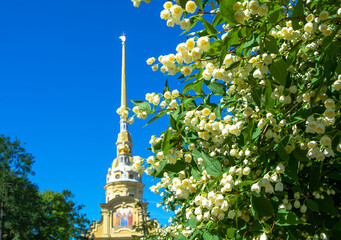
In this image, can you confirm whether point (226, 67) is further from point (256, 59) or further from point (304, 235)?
point (304, 235)

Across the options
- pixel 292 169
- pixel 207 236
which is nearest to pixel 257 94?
pixel 292 169

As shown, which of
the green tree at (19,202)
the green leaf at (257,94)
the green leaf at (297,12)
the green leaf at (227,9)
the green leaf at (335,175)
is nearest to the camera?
the green leaf at (227,9)

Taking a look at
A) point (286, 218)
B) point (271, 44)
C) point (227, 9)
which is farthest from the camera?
point (286, 218)

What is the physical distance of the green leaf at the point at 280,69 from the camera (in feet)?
7.77

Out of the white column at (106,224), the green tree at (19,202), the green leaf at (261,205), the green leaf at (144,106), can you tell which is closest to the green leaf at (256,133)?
the green leaf at (261,205)

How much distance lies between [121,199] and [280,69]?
59400 mm

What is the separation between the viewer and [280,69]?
238cm

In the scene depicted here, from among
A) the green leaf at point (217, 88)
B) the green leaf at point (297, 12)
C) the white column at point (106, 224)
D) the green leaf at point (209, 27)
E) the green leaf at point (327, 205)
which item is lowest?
the green leaf at point (327, 205)

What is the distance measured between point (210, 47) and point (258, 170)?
109 centimetres

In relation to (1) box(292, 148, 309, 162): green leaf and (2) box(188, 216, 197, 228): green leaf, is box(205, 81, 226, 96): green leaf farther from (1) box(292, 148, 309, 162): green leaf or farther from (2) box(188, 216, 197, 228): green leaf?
(2) box(188, 216, 197, 228): green leaf

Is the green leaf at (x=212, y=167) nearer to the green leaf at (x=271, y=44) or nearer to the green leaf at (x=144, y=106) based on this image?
the green leaf at (x=144, y=106)

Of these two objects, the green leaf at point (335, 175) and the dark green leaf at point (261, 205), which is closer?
the dark green leaf at point (261, 205)

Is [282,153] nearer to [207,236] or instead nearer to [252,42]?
[252,42]

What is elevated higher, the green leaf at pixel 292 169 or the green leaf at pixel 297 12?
the green leaf at pixel 297 12
